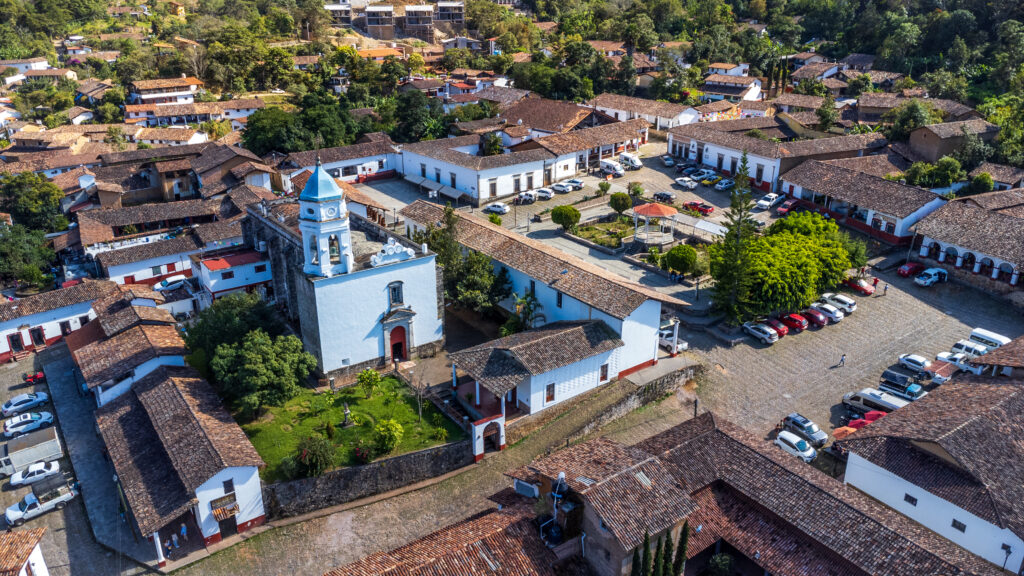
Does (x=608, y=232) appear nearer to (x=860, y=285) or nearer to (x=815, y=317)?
(x=815, y=317)

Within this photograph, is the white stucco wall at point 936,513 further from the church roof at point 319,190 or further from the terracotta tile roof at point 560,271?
the church roof at point 319,190

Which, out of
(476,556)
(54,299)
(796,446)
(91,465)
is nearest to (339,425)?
(91,465)

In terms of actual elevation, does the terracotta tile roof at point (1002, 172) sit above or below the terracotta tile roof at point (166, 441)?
above

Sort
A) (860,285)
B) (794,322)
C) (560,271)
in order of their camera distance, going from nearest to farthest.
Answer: (560,271)
(794,322)
(860,285)

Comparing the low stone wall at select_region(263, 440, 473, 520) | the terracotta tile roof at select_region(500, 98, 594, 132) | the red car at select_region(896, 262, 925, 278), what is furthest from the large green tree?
the terracotta tile roof at select_region(500, 98, 594, 132)

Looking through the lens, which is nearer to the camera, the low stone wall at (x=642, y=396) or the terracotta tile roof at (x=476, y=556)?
the terracotta tile roof at (x=476, y=556)

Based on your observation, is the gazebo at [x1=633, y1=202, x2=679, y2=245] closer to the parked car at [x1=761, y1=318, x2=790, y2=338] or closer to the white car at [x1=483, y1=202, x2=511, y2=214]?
the white car at [x1=483, y1=202, x2=511, y2=214]

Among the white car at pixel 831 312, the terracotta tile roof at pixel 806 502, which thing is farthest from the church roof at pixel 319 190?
the white car at pixel 831 312
